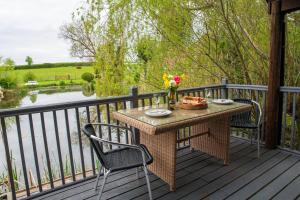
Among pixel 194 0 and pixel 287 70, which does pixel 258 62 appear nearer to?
pixel 287 70

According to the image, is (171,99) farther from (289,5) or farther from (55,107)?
(289,5)

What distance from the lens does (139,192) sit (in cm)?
223

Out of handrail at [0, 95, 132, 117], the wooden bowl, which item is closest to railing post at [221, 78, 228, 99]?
the wooden bowl

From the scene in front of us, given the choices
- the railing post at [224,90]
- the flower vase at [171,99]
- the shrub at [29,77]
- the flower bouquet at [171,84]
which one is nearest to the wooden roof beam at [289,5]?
the railing post at [224,90]

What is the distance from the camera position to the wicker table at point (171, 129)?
197 centimetres

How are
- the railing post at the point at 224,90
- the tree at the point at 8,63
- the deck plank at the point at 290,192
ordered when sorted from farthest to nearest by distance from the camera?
the tree at the point at 8,63 < the railing post at the point at 224,90 < the deck plank at the point at 290,192

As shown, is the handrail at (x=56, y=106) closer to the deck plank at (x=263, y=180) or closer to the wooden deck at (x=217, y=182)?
the wooden deck at (x=217, y=182)

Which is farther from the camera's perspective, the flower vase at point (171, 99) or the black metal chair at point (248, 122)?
the black metal chair at point (248, 122)

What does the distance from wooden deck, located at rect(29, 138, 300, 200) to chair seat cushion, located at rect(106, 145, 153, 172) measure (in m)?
0.42

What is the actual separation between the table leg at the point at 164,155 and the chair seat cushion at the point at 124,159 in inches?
10.9

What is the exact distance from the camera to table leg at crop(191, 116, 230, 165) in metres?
2.74

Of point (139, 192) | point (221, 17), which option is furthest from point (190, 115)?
point (221, 17)

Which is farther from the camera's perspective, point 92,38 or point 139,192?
point 92,38

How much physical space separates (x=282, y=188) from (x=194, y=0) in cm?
359
